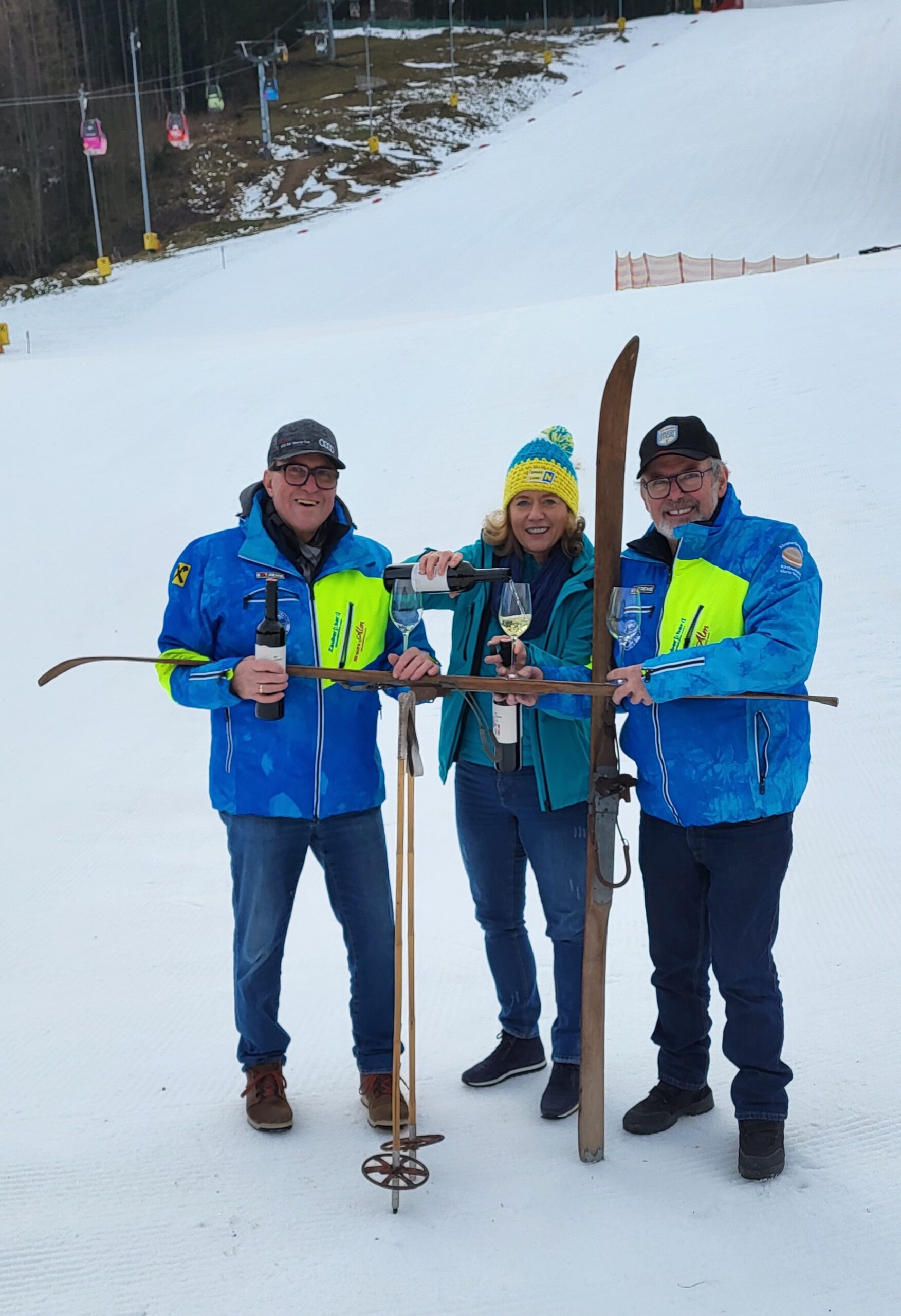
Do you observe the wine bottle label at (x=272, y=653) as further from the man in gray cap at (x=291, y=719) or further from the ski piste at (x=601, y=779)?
the ski piste at (x=601, y=779)

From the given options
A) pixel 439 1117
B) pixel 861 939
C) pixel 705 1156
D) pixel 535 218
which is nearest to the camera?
pixel 705 1156

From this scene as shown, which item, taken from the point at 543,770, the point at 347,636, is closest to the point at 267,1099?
the point at 543,770

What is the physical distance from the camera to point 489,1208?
109 inches

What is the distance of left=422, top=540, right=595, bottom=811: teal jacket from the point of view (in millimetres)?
2992

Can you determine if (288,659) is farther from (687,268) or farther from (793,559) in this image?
(687,268)

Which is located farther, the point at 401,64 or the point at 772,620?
the point at 401,64

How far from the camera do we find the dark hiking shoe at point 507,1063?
131 inches

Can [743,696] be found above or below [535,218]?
below

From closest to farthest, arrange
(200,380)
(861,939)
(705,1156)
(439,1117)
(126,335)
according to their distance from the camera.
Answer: (705,1156), (439,1117), (861,939), (200,380), (126,335)

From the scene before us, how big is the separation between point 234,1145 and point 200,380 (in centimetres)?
985

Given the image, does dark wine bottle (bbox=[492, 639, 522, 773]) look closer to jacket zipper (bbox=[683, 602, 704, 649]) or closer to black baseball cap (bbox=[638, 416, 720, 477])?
jacket zipper (bbox=[683, 602, 704, 649])

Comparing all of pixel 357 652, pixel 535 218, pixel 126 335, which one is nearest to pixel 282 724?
pixel 357 652

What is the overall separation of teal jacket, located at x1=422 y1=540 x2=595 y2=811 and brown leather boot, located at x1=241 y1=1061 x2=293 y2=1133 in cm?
94

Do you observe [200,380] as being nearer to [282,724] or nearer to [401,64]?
[282,724]
